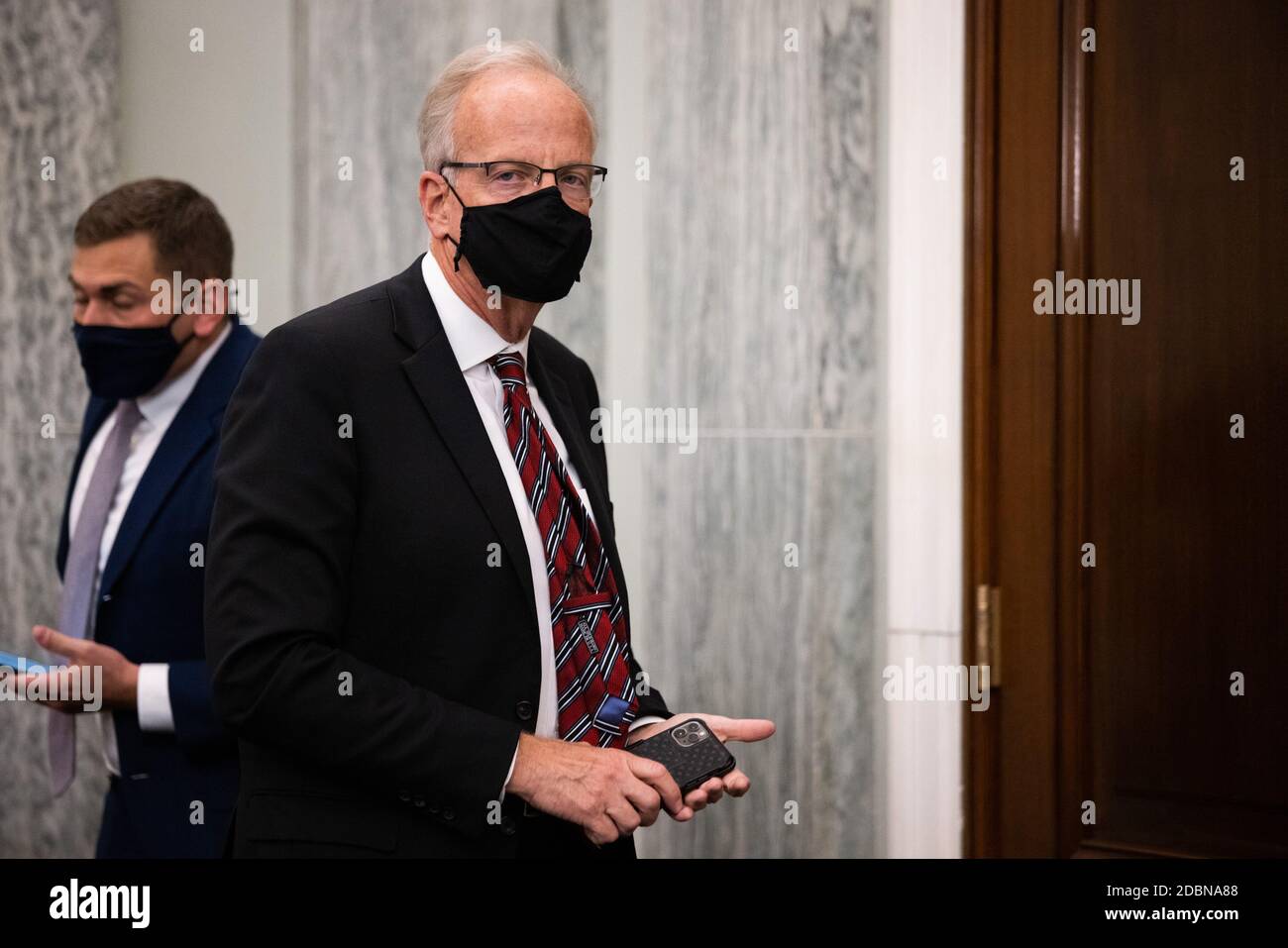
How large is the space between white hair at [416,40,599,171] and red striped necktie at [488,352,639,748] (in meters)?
0.32

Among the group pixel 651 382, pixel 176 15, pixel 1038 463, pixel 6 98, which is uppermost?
pixel 176 15

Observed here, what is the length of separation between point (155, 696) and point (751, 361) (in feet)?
4.91

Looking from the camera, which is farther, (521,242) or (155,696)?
(155,696)

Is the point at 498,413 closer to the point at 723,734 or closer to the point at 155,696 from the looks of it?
the point at 723,734

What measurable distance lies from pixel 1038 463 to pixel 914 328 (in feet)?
1.29

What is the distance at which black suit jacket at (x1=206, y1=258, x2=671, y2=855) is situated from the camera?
4.63 feet

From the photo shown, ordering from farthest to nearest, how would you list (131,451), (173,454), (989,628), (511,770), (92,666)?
1. (989,628)
2. (131,451)
3. (173,454)
4. (92,666)
5. (511,770)

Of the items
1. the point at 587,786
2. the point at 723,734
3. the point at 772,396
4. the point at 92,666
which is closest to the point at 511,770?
the point at 587,786

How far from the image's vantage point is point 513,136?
162 centimetres

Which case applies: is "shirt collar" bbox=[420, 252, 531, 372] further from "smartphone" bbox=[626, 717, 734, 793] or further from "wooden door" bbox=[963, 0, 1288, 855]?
"wooden door" bbox=[963, 0, 1288, 855]

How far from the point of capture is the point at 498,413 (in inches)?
63.6

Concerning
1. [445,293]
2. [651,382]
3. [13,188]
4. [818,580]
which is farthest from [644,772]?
[13,188]
